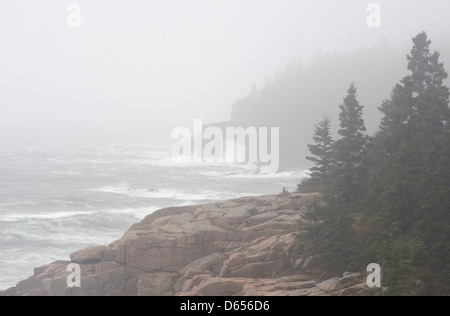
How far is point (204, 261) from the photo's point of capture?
25828 millimetres

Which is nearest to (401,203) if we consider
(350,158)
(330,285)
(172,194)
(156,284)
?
(350,158)

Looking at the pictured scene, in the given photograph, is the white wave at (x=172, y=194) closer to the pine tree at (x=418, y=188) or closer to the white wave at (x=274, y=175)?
the white wave at (x=274, y=175)

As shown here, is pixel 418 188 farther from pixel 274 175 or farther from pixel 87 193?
pixel 274 175

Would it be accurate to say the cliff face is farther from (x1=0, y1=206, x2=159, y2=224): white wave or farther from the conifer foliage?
(x1=0, y1=206, x2=159, y2=224): white wave

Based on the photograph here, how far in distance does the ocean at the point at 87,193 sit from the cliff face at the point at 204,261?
1024 centimetres

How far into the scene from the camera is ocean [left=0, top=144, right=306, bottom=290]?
4231 cm

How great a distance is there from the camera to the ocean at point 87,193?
139 ft

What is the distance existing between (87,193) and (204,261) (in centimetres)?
4758

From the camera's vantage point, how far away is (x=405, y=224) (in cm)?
2319

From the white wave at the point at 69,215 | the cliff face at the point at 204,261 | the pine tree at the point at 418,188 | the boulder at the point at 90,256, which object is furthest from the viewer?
the white wave at the point at 69,215

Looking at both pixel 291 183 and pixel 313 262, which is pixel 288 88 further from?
pixel 313 262

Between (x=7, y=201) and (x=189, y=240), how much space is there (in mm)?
45485

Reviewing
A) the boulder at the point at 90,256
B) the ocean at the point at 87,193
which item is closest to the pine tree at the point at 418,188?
the boulder at the point at 90,256

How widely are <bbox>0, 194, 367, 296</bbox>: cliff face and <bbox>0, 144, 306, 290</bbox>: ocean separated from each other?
10236mm
